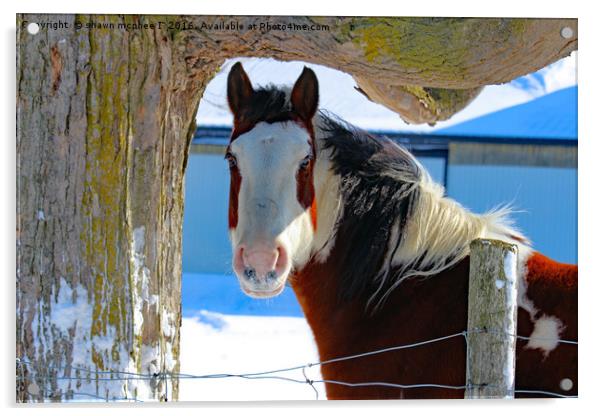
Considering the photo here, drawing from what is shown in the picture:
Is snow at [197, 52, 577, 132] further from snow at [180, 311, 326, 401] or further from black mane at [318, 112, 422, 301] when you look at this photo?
snow at [180, 311, 326, 401]

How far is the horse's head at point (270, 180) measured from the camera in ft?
7.23

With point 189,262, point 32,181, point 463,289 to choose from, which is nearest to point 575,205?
point 463,289

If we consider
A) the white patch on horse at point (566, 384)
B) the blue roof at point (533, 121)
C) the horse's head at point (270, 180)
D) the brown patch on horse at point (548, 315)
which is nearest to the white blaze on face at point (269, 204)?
the horse's head at point (270, 180)

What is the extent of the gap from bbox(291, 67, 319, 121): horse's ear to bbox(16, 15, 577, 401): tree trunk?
4.5 inches

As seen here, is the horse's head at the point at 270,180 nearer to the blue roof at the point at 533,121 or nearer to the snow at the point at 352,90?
the snow at the point at 352,90

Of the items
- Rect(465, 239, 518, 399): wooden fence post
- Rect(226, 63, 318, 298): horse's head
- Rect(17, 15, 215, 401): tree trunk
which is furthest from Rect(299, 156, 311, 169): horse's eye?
Rect(465, 239, 518, 399): wooden fence post

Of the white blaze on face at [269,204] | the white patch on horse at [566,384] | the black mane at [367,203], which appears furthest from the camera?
the black mane at [367,203]

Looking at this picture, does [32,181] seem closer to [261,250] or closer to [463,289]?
[261,250]

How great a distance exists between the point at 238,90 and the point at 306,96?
0.26 meters

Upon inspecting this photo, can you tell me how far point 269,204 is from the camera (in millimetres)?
2279

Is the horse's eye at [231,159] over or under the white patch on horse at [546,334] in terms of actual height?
over

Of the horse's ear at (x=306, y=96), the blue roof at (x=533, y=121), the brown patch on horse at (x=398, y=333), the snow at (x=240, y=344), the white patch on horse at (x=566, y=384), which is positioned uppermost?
the blue roof at (x=533, y=121)

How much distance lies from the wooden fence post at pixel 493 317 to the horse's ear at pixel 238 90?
105 cm

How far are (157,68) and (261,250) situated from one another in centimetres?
71
